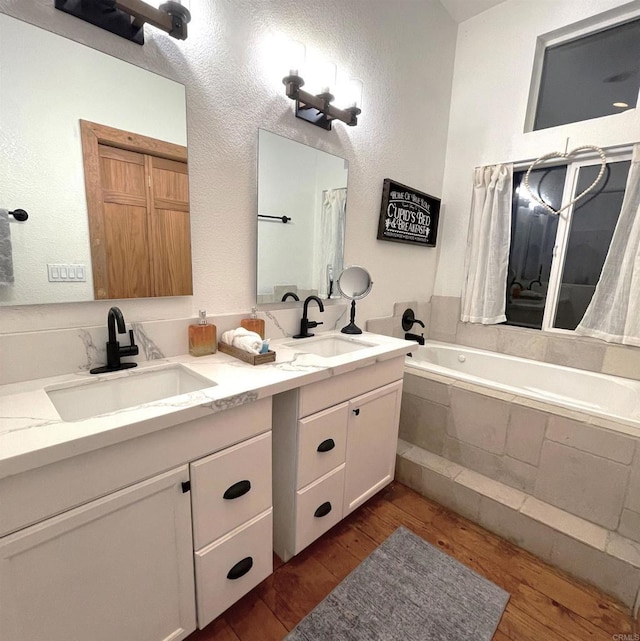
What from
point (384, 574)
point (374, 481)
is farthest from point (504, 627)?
point (374, 481)

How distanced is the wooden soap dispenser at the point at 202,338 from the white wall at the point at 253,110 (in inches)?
3.0

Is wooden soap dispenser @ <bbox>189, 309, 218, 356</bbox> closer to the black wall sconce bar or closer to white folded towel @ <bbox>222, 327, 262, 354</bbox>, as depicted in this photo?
white folded towel @ <bbox>222, 327, 262, 354</bbox>

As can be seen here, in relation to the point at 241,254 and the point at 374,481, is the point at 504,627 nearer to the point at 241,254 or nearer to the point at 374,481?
the point at 374,481

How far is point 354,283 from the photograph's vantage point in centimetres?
193

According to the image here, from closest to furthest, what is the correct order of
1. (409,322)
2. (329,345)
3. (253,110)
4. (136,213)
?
(136,213), (253,110), (329,345), (409,322)

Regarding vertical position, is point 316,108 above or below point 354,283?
above

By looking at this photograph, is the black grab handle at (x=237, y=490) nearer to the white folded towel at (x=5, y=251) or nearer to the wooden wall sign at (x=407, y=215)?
the white folded towel at (x=5, y=251)

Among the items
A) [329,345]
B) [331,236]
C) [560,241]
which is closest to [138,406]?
[329,345]

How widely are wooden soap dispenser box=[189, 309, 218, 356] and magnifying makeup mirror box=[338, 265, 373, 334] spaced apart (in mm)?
789

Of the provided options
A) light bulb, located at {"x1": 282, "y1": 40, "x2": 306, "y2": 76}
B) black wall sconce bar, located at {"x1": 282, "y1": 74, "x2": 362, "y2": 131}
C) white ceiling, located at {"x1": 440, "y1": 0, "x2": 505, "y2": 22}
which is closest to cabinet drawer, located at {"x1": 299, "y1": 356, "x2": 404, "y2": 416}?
black wall sconce bar, located at {"x1": 282, "y1": 74, "x2": 362, "y2": 131}

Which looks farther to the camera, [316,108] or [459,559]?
[316,108]

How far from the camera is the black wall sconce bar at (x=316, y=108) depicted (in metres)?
1.45

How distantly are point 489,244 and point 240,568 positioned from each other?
2459 millimetres

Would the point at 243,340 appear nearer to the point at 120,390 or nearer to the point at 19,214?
the point at 120,390
